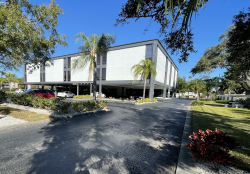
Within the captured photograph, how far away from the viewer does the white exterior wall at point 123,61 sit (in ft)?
71.1

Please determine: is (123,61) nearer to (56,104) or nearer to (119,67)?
(119,67)

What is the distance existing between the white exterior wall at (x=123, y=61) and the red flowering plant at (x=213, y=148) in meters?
19.3

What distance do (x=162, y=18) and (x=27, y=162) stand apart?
5.70 metres

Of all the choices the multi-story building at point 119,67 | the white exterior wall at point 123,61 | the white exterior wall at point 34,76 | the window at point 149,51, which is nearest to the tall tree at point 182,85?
the multi-story building at point 119,67

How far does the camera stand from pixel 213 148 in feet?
8.84

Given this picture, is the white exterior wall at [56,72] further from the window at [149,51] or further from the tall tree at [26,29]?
the tall tree at [26,29]

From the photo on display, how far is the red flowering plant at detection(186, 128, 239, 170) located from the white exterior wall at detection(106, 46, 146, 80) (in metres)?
19.3

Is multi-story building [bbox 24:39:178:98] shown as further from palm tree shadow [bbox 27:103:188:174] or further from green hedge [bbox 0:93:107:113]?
palm tree shadow [bbox 27:103:188:174]

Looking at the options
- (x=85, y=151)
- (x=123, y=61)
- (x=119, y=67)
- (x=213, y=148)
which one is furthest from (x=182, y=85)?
(x=85, y=151)

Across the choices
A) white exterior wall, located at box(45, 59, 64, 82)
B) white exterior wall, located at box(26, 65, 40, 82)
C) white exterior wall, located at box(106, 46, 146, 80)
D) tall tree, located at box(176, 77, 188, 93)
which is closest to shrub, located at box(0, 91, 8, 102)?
white exterior wall, located at box(106, 46, 146, 80)

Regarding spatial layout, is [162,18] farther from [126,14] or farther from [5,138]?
[5,138]

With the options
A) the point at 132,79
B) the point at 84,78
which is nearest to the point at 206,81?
the point at 132,79

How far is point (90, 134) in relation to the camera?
482 cm

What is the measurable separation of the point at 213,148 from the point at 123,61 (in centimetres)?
2147
